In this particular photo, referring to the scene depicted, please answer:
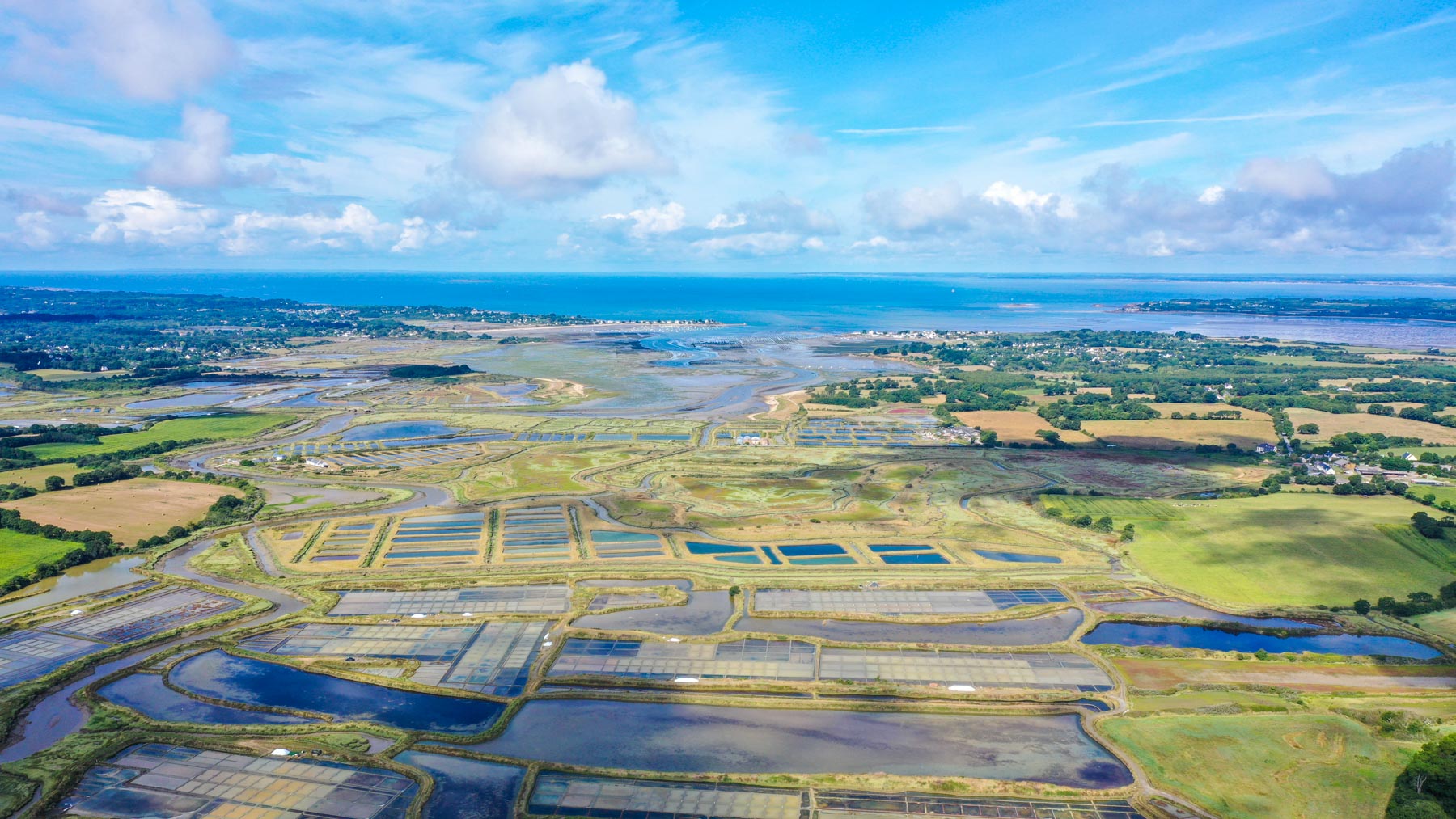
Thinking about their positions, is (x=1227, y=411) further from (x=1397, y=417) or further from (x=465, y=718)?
(x=465, y=718)

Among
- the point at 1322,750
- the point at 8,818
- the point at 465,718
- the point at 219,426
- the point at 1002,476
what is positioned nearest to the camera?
the point at 8,818

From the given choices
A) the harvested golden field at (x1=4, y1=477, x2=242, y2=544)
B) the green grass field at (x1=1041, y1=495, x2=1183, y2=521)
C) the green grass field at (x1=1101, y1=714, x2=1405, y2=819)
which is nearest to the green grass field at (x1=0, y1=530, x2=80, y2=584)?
the harvested golden field at (x1=4, y1=477, x2=242, y2=544)

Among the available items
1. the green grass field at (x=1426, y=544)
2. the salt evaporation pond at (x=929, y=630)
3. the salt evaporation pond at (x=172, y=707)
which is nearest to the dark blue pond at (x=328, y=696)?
the salt evaporation pond at (x=172, y=707)

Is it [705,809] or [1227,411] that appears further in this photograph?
[1227,411]

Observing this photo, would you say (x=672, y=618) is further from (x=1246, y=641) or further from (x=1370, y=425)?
(x=1370, y=425)

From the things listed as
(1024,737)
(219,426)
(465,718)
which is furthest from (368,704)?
(219,426)

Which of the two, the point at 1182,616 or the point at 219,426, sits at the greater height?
the point at 219,426

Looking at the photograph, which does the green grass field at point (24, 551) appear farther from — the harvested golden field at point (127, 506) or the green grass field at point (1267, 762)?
the green grass field at point (1267, 762)
